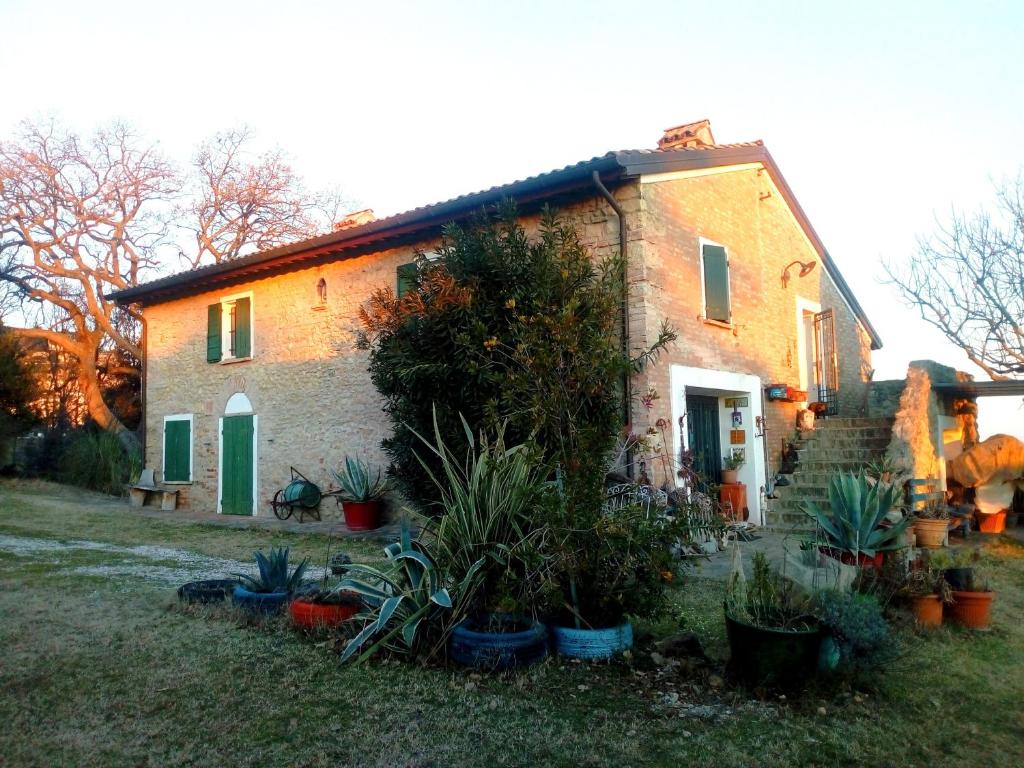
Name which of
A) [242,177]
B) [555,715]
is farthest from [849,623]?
[242,177]

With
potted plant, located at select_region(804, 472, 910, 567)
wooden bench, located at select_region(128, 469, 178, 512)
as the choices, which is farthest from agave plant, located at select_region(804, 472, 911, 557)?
wooden bench, located at select_region(128, 469, 178, 512)

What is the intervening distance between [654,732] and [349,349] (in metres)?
9.59

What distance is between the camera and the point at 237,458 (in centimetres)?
1398

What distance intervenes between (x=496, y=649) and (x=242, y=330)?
11.4m

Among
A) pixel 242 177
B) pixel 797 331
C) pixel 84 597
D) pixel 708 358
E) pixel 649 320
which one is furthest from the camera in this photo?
pixel 242 177

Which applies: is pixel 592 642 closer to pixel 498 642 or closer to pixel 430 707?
pixel 498 642

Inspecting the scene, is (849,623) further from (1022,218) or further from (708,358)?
(1022,218)

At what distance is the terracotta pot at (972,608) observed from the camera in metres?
5.32

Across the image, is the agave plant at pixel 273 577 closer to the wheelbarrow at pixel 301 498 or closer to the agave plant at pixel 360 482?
the agave plant at pixel 360 482

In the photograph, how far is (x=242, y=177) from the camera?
25.2 metres

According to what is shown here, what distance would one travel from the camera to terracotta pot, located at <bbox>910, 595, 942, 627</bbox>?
17.2 feet

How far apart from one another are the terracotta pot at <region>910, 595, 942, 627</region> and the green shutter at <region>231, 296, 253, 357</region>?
1167 cm

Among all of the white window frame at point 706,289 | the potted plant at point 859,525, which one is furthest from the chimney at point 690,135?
the potted plant at point 859,525

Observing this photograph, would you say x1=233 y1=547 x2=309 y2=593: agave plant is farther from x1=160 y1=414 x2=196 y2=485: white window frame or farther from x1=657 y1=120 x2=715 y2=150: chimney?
x1=160 y1=414 x2=196 y2=485: white window frame
